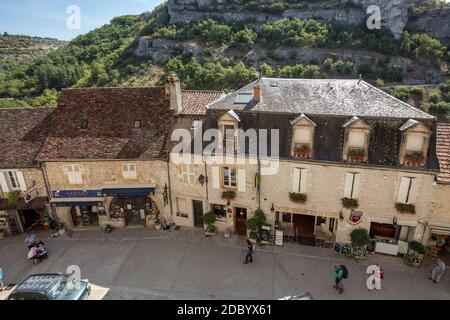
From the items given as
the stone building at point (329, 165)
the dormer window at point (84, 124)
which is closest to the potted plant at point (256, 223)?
the stone building at point (329, 165)

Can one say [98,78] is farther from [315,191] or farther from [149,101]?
[315,191]

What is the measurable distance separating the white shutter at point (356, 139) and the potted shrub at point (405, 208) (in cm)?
348

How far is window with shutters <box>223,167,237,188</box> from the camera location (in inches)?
709

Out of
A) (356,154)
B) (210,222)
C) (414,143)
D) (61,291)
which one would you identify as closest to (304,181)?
(356,154)

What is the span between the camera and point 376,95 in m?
16.3

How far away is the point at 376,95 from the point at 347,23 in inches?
3778

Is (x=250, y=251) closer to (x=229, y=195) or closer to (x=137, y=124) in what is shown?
(x=229, y=195)

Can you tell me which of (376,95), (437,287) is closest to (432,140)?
(376,95)

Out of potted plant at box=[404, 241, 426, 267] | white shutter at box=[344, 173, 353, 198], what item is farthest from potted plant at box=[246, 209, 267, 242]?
potted plant at box=[404, 241, 426, 267]

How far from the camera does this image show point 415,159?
14.8 meters

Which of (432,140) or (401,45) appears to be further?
(401,45)

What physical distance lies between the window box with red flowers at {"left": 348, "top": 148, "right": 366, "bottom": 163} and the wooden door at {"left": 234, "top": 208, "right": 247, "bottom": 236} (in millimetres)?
6857

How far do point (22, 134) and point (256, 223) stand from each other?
15.9m

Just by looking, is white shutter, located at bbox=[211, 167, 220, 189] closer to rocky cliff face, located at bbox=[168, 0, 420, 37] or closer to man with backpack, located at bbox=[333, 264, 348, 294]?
man with backpack, located at bbox=[333, 264, 348, 294]
